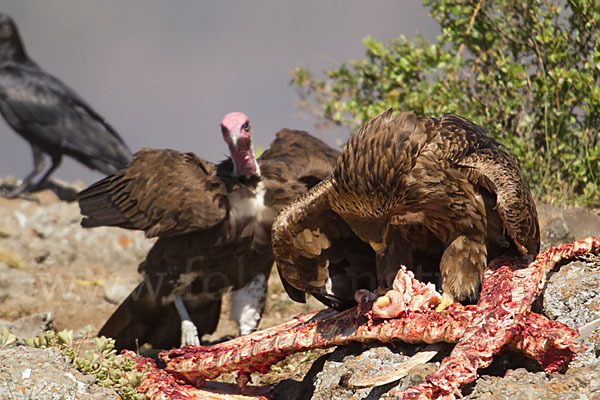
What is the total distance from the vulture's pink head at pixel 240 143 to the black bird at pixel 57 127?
6.40m

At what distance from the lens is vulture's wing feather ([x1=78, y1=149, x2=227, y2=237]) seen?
5.28 m

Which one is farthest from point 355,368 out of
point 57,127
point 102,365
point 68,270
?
point 57,127

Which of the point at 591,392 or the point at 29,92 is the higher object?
the point at 29,92

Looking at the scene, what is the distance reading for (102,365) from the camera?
3742 mm

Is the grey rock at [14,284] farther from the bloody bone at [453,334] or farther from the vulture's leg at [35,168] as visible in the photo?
the bloody bone at [453,334]

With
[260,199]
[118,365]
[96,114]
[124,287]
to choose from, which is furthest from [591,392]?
[96,114]

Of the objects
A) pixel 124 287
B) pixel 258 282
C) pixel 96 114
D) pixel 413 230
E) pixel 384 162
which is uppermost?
pixel 96 114

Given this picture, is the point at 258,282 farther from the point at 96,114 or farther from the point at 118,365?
the point at 96,114

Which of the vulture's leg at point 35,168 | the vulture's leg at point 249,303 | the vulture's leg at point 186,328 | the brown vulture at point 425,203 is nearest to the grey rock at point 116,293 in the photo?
the vulture's leg at point 186,328

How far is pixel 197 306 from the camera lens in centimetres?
596

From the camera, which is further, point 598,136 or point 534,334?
point 598,136

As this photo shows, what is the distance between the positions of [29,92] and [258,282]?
8254mm

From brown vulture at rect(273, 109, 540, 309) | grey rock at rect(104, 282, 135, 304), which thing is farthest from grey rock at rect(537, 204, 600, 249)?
grey rock at rect(104, 282, 135, 304)

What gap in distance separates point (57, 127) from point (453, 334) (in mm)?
10526
